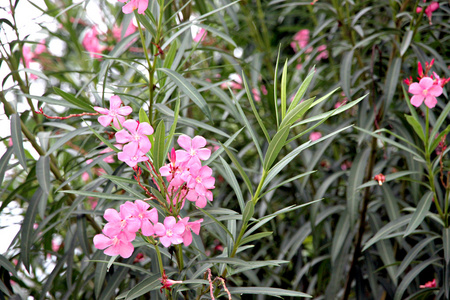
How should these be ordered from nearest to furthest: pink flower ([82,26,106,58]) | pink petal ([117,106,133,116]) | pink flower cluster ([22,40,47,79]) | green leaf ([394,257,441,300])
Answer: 1. pink petal ([117,106,133,116])
2. green leaf ([394,257,441,300])
3. pink flower cluster ([22,40,47,79])
4. pink flower ([82,26,106,58])

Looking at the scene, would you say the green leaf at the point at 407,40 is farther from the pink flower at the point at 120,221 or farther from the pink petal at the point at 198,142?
the pink flower at the point at 120,221

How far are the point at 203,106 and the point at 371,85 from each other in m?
0.70

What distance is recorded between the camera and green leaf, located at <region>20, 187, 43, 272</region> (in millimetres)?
1019

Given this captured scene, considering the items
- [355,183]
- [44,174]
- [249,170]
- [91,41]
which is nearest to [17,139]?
[44,174]

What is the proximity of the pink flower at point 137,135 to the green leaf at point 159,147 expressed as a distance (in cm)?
1

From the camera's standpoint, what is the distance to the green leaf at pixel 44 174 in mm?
980

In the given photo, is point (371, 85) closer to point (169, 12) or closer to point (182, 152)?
point (169, 12)

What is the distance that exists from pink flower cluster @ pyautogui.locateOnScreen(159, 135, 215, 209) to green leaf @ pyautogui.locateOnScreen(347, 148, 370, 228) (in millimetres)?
566

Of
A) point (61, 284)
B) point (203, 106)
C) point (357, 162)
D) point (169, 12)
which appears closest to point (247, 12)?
point (169, 12)

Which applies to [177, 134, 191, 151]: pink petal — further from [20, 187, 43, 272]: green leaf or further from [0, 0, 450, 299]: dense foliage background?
[20, 187, 43, 272]: green leaf

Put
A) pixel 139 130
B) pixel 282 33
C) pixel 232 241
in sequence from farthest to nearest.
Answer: pixel 282 33 → pixel 232 241 → pixel 139 130

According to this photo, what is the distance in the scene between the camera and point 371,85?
4.34 feet

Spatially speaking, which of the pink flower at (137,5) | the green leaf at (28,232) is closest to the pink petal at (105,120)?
the pink flower at (137,5)

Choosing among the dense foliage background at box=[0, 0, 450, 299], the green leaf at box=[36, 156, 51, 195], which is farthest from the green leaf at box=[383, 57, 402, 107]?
the green leaf at box=[36, 156, 51, 195]
